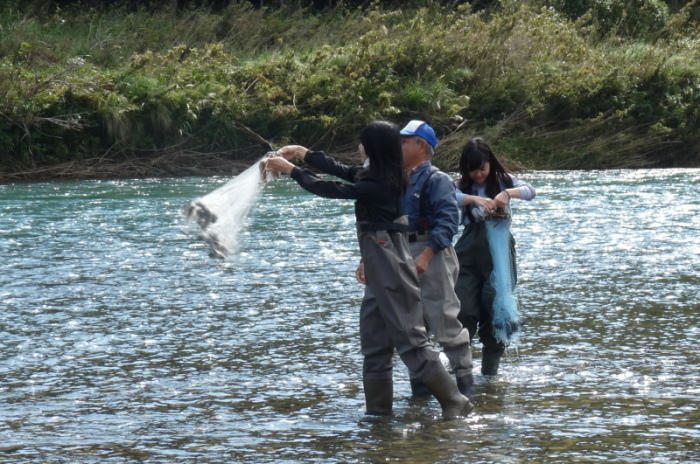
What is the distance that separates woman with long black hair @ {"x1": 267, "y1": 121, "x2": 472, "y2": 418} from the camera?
225 inches

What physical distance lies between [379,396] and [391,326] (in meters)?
0.46

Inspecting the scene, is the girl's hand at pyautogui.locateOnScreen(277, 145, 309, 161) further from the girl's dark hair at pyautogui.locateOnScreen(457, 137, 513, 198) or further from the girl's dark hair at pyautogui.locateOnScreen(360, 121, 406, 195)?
the girl's dark hair at pyautogui.locateOnScreen(457, 137, 513, 198)

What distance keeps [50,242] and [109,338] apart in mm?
6794

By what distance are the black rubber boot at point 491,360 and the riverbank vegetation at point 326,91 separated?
776 inches

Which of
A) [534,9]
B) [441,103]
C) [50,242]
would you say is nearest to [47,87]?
[441,103]

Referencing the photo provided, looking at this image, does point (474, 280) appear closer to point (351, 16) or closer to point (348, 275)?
point (348, 275)

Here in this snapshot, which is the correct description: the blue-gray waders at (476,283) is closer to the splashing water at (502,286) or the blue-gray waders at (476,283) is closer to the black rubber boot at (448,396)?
the splashing water at (502,286)

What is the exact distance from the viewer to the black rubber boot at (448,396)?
19.1ft

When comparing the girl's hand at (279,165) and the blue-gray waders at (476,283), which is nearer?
the girl's hand at (279,165)

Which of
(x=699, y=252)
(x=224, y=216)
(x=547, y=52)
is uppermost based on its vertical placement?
(x=547, y=52)

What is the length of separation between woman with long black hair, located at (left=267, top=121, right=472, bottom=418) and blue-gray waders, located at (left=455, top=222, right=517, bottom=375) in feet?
3.48

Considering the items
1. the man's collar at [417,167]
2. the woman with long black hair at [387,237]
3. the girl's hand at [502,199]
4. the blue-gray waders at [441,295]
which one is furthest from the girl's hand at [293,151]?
the girl's hand at [502,199]

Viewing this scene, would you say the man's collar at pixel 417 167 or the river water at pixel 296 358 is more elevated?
the man's collar at pixel 417 167

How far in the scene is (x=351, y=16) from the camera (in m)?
35.7
